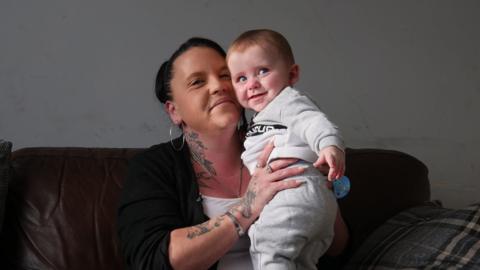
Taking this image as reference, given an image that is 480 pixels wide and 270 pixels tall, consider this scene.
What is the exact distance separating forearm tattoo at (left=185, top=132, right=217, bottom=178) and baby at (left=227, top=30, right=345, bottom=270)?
0.26 m

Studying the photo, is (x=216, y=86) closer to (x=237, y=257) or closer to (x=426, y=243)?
(x=237, y=257)

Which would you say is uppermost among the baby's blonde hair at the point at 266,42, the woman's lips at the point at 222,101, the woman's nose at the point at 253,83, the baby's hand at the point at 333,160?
Result: the baby's blonde hair at the point at 266,42

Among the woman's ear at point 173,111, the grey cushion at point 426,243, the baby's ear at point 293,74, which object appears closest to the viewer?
the baby's ear at point 293,74

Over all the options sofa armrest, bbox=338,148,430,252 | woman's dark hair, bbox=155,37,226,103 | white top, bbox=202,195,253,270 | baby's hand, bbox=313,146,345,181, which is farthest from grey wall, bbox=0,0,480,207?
baby's hand, bbox=313,146,345,181

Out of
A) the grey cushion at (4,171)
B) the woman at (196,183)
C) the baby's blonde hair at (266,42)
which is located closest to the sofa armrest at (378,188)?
the woman at (196,183)

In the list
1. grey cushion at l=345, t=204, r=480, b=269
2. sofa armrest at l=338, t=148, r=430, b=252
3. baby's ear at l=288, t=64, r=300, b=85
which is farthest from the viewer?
sofa armrest at l=338, t=148, r=430, b=252

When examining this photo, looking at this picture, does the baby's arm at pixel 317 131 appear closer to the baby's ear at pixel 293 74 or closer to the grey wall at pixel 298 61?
the baby's ear at pixel 293 74

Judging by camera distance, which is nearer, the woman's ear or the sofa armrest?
the woman's ear

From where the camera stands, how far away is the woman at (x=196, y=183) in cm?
128

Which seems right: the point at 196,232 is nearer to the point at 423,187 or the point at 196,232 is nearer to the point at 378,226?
the point at 378,226

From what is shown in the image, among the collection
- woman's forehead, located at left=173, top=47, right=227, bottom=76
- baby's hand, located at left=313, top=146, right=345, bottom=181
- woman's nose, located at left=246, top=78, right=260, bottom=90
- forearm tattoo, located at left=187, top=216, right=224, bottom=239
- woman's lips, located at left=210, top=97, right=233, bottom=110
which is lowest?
forearm tattoo, located at left=187, top=216, right=224, bottom=239

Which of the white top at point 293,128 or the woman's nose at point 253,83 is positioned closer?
the white top at point 293,128

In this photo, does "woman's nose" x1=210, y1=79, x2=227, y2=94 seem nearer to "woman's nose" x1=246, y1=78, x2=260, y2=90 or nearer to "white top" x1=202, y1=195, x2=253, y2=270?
"woman's nose" x1=246, y1=78, x2=260, y2=90

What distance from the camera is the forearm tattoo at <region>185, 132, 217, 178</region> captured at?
159cm
